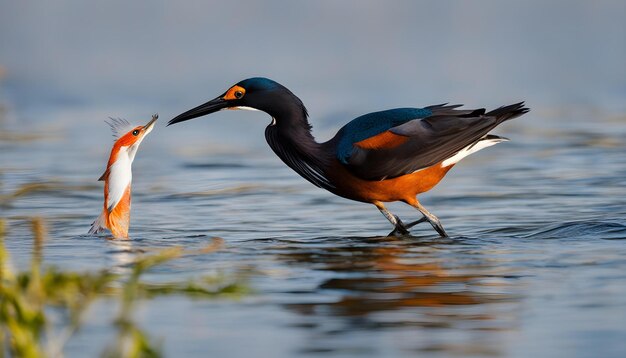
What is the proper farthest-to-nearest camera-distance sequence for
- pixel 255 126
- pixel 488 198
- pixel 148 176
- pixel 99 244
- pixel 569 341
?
pixel 255 126
pixel 148 176
pixel 488 198
pixel 99 244
pixel 569 341

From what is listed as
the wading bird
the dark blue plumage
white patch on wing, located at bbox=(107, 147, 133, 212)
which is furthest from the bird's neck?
white patch on wing, located at bbox=(107, 147, 133, 212)

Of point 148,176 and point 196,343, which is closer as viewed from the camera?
point 196,343

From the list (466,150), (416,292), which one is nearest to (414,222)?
(466,150)

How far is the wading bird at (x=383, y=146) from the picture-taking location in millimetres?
9023

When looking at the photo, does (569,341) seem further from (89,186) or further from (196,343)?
(89,186)

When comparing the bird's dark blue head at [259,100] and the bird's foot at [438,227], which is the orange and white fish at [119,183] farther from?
the bird's foot at [438,227]

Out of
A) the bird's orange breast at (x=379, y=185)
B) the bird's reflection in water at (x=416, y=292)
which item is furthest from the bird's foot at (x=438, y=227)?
the bird's orange breast at (x=379, y=185)

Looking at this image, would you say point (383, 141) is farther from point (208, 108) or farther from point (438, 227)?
point (208, 108)

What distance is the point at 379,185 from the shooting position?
29.8 ft

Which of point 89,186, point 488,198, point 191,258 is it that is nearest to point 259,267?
point 191,258

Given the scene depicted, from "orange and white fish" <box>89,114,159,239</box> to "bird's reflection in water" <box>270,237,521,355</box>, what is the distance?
120 cm

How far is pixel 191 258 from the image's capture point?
7680 millimetres

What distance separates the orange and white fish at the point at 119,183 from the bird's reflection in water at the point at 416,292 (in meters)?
1.20

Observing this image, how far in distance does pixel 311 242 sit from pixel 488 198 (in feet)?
7.40
